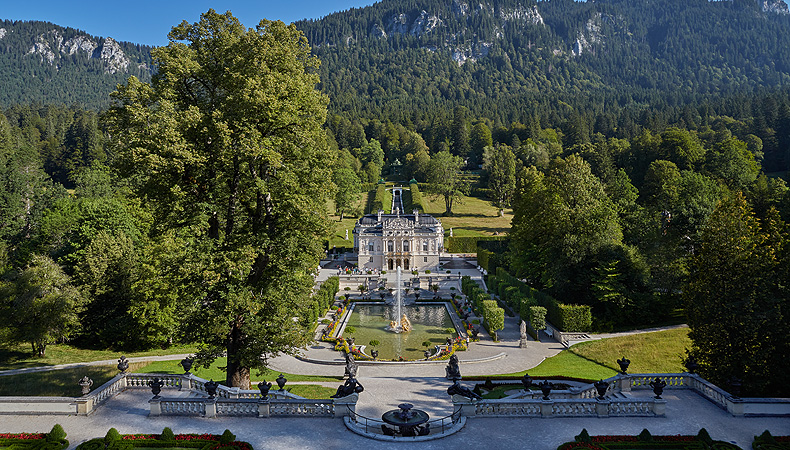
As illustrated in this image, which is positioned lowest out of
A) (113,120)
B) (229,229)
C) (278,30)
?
(229,229)

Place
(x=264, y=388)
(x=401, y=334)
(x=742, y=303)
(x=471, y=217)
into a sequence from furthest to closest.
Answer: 1. (x=471, y=217)
2. (x=401, y=334)
3. (x=742, y=303)
4. (x=264, y=388)

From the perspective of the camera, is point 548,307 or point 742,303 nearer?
point 742,303

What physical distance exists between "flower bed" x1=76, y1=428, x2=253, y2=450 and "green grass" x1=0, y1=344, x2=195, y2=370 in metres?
20.6

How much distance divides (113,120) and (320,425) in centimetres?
1539

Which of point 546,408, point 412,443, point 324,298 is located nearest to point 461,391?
point 412,443

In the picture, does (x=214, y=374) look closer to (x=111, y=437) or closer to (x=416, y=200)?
(x=111, y=437)

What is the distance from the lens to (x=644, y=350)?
3666cm

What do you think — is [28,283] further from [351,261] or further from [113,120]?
[351,261]

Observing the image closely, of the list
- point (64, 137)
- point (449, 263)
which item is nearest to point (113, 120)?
point (449, 263)

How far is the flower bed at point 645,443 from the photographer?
61.2 ft

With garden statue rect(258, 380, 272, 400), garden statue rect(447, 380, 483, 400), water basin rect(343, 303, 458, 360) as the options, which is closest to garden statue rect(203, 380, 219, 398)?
garden statue rect(258, 380, 272, 400)

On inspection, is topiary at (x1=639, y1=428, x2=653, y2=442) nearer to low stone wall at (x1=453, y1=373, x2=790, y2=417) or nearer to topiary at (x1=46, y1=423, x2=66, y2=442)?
Result: low stone wall at (x1=453, y1=373, x2=790, y2=417)

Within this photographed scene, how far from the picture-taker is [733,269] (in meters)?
24.6

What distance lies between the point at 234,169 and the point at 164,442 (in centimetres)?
1097
